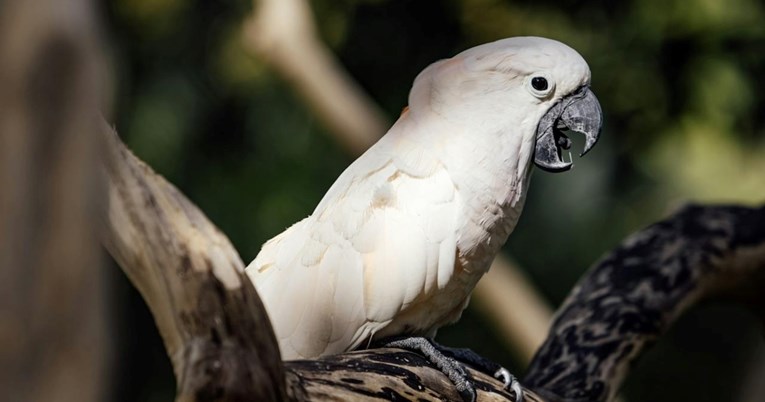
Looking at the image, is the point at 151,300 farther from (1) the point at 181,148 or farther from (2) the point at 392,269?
(1) the point at 181,148

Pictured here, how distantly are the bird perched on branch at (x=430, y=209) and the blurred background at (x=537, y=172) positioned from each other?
6.55 feet

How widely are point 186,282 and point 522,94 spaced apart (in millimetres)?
803

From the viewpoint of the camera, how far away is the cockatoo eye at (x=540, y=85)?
173 centimetres

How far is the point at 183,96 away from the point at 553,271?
1949mm

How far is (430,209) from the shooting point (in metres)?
1.69

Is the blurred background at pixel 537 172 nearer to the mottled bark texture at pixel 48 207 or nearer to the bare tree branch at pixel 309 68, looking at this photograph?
the bare tree branch at pixel 309 68

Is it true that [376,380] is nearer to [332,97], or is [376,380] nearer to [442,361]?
[442,361]

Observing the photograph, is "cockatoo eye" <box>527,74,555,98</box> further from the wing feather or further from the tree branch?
the tree branch

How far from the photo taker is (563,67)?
1.74m

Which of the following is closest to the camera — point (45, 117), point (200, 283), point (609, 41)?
point (45, 117)

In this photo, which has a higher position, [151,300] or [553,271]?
[151,300]

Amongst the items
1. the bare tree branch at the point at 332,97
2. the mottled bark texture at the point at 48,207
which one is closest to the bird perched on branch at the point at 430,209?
the mottled bark texture at the point at 48,207

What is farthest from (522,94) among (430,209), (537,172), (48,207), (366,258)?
(537,172)

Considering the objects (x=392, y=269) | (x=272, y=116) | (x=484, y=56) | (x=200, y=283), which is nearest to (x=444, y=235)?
(x=392, y=269)
